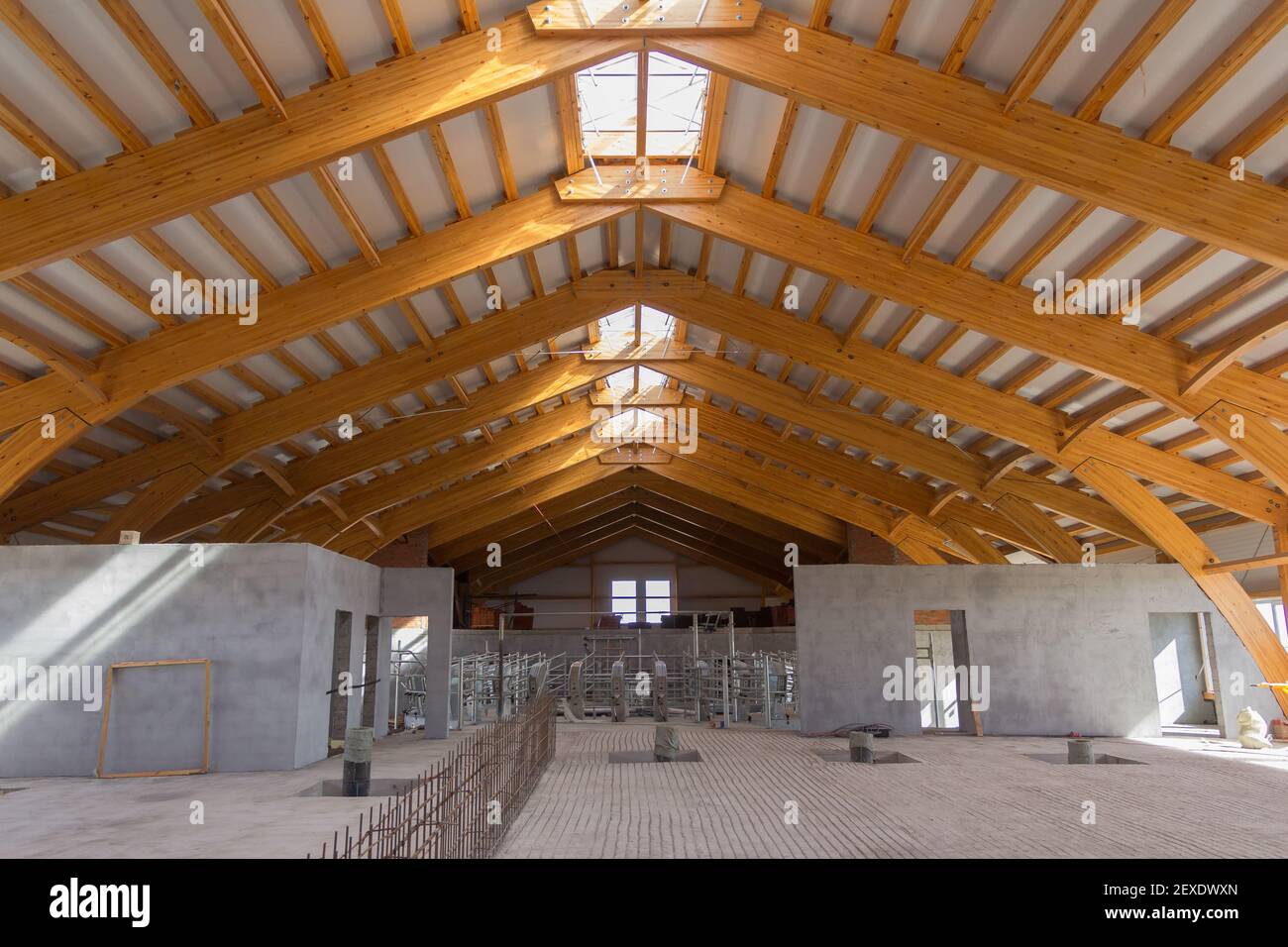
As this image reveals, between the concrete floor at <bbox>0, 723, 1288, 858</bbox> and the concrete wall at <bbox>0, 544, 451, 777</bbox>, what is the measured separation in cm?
55

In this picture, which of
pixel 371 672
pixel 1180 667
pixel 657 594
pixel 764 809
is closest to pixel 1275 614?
pixel 1180 667

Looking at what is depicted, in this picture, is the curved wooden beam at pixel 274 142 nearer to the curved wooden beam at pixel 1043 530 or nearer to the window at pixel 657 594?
the curved wooden beam at pixel 1043 530

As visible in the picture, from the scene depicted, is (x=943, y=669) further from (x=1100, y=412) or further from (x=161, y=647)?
(x=161, y=647)

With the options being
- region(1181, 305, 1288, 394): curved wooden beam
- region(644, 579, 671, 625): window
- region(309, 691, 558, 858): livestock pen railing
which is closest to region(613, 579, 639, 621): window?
region(644, 579, 671, 625): window

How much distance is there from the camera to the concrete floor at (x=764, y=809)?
775 centimetres

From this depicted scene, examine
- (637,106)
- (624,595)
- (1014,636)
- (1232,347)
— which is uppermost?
(637,106)

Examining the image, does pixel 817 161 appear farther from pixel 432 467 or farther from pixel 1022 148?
pixel 432 467

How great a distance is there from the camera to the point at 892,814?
9289mm

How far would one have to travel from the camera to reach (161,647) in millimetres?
13461

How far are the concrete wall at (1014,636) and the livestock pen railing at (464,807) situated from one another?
7.80 metres

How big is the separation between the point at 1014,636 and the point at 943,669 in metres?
9.91

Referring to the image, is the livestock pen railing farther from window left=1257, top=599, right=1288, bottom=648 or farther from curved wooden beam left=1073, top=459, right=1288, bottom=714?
window left=1257, top=599, right=1288, bottom=648

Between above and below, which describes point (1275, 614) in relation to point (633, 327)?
below

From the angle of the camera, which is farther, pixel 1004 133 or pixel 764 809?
pixel 764 809
